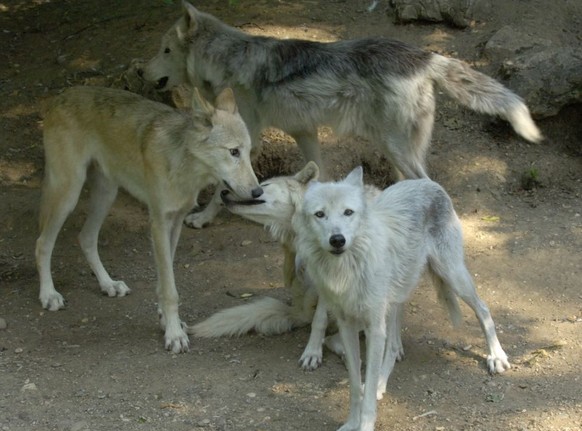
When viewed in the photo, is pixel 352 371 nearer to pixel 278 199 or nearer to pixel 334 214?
pixel 334 214

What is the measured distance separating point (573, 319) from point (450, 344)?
3.13ft

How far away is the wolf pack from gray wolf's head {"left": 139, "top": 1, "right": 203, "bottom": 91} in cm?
1

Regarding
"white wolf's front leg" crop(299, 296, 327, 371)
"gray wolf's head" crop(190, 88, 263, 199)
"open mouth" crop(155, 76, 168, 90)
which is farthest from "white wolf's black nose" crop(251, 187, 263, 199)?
"open mouth" crop(155, 76, 168, 90)

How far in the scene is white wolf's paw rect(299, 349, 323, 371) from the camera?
18.5ft

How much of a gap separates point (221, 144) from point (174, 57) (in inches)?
103

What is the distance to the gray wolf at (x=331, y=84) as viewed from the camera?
279 inches

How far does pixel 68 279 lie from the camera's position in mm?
7316

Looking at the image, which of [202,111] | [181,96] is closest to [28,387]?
[202,111]

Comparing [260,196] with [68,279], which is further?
[68,279]

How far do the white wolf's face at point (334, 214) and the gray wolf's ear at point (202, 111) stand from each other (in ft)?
4.72

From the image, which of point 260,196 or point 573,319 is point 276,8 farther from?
point 573,319

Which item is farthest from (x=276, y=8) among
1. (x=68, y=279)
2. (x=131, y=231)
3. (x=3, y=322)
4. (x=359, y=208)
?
(x=359, y=208)

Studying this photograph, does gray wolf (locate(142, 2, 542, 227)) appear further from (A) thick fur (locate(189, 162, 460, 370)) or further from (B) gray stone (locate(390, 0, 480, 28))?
(B) gray stone (locate(390, 0, 480, 28))

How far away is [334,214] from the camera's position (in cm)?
451
